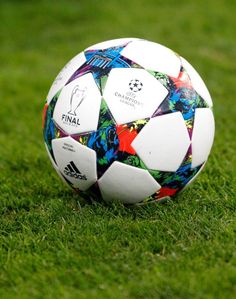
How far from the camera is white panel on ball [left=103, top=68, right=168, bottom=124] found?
11.9 ft

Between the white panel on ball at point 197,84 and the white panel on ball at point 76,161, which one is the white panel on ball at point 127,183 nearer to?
the white panel on ball at point 76,161

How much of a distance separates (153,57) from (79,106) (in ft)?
1.80

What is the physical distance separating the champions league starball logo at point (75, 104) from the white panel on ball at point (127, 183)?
1.15ft

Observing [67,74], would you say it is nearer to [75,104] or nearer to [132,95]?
[75,104]

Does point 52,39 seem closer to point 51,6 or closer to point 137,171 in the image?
point 51,6

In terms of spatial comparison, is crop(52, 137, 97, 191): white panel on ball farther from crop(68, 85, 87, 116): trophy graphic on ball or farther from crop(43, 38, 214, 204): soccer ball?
crop(68, 85, 87, 116): trophy graphic on ball

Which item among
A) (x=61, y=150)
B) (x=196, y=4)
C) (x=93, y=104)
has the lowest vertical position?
(x=61, y=150)

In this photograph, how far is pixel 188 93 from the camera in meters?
3.80

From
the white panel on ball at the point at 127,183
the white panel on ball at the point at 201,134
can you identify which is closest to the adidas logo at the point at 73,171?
the white panel on ball at the point at 127,183

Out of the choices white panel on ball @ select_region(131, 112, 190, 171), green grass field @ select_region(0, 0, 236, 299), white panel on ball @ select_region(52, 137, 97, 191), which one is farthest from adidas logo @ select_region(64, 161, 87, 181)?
Answer: white panel on ball @ select_region(131, 112, 190, 171)

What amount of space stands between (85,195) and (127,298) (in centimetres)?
127

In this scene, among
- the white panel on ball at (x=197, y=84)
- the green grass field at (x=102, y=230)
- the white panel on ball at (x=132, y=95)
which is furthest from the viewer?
the white panel on ball at (x=197, y=84)

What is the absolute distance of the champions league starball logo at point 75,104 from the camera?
372 cm

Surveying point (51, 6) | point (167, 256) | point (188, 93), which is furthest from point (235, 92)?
point (51, 6)
